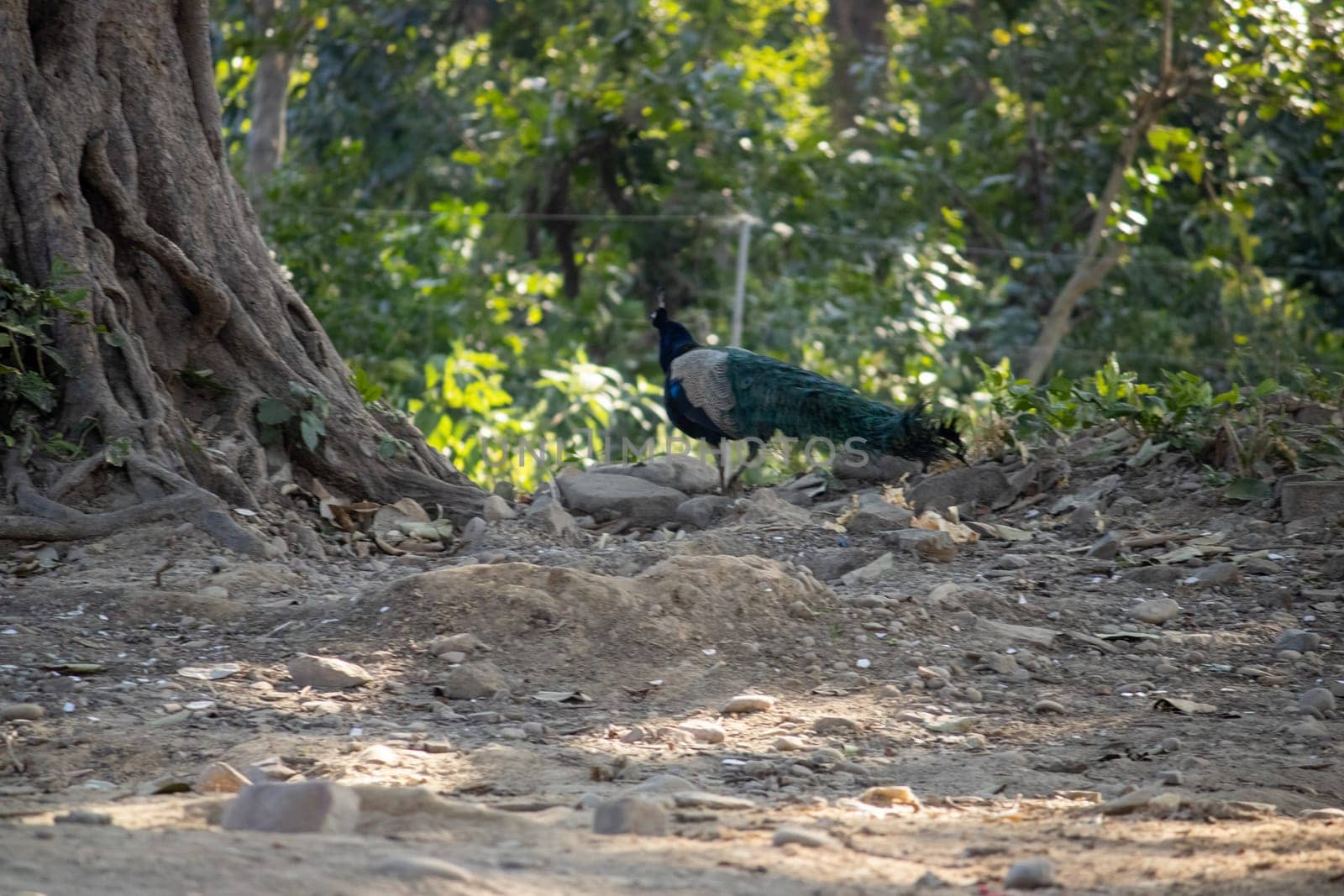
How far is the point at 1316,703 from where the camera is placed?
384cm

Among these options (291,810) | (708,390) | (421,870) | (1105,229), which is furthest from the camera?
(1105,229)

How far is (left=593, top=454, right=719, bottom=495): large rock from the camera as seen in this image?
633 centimetres

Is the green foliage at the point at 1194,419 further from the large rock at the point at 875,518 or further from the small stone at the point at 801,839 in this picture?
the small stone at the point at 801,839

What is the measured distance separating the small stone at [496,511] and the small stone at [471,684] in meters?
1.85

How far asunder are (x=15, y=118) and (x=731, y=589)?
3.03 m

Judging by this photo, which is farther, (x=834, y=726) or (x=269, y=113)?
(x=269, y=113)

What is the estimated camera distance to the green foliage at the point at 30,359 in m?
4.90

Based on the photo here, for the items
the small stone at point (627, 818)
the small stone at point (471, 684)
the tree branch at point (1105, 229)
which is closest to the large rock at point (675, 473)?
the small stone at point (471, 684)

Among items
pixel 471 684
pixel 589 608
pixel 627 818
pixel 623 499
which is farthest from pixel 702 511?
pixel 627 818

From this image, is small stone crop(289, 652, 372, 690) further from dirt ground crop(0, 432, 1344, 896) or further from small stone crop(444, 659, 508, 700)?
small stone crop(444, 659, 508, 700)

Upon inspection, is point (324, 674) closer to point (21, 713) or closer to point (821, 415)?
point (21, 713)

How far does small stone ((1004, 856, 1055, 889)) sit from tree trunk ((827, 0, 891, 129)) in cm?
1424

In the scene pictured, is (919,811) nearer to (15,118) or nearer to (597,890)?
(597,890)

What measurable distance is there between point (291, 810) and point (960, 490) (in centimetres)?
399
